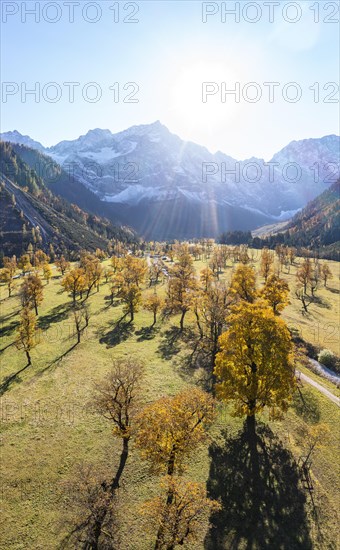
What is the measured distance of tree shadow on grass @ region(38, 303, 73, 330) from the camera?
92938mm

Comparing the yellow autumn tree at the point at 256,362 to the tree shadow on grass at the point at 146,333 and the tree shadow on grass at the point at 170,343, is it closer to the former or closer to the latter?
the tree shadow on grass at the point at 170,343

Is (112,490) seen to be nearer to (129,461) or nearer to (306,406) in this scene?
(129,461)

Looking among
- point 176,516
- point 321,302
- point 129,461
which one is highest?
Answer: point 321,302

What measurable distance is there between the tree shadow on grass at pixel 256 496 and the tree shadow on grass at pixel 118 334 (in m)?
41.3

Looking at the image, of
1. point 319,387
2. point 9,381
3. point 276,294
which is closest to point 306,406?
point 319,387

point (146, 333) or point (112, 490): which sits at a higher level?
point (146, 333)

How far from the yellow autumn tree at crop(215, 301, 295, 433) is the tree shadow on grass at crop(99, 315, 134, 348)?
40.3 metres

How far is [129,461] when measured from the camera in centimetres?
4322

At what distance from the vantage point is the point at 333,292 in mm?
145875

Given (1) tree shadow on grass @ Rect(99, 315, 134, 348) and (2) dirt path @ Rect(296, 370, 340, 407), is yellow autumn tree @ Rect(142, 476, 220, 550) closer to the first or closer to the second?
(2) dirt path @ Rect(296, 370, 340, 407)

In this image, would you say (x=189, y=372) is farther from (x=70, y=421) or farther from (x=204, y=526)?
(x=204, y=526)

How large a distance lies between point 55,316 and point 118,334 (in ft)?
87.3

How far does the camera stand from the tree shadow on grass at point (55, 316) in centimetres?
9294

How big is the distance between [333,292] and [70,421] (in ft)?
446
